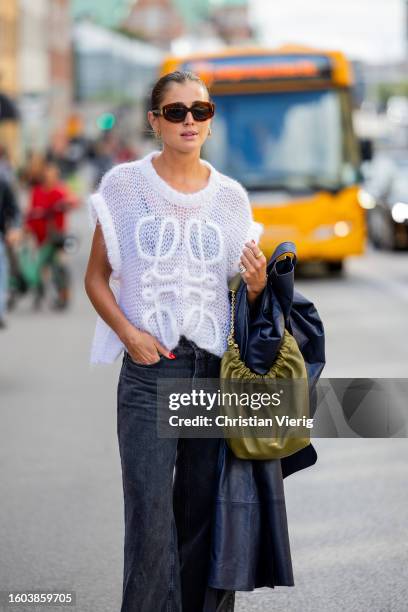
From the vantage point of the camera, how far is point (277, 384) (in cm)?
390

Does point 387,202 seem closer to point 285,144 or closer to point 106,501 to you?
point 285,144

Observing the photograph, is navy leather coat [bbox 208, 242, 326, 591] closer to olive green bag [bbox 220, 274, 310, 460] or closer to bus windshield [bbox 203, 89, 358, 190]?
olive green bag [bbox 220, 274, 310, 460]

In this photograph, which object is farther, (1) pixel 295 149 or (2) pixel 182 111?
(1) pixel 295 149

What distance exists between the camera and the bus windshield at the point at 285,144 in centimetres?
2014

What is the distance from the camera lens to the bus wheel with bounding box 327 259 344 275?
21.4m

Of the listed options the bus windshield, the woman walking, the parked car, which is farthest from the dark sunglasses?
the parked car

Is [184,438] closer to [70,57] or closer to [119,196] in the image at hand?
[119,196]

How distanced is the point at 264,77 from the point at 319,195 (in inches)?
73.6

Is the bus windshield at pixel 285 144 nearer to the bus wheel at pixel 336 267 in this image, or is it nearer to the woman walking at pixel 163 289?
the bus wheel at pixel 336 267

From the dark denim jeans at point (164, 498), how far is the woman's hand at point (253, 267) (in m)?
0.24


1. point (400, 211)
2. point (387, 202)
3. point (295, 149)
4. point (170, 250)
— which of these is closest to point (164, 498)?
point (170, 250)

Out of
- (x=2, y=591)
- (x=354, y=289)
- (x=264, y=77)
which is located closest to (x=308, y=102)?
(x=264, y=77)

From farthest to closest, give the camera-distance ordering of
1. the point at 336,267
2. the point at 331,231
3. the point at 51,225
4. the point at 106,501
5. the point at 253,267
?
the point at 336,267
the point at 331,231
the point at 51,225
the point at 106,501
the point at 253,267

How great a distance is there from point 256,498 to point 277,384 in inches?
13.1
